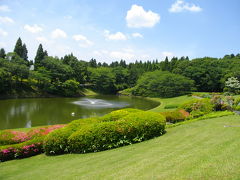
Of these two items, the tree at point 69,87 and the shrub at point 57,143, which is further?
the tree at point 69,87

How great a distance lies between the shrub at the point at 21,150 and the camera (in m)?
8.51

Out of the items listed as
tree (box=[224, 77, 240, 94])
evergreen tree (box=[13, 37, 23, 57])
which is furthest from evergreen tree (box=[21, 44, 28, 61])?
tree (box=[224, 77, 240, 94])

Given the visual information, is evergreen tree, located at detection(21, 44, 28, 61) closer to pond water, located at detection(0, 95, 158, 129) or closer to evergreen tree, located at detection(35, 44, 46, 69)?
evergreen tree, located at detection(35, 44, 46, 69)

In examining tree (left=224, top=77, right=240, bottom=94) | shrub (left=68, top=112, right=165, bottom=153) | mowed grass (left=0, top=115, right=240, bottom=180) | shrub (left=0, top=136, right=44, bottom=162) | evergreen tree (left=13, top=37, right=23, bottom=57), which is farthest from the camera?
evergreen tree (left=13, top=37, right=23, bottom=57)

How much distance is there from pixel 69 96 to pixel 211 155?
167ft

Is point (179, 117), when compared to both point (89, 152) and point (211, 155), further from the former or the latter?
point (211, 155)

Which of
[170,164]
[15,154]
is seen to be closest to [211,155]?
[170,164]

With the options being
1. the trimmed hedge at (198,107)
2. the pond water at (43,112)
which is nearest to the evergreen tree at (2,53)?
the pond water at (43,112)

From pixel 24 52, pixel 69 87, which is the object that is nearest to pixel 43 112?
pixel 69 87

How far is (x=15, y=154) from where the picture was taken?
865 centimetres

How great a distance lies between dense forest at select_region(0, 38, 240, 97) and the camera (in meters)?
45.2

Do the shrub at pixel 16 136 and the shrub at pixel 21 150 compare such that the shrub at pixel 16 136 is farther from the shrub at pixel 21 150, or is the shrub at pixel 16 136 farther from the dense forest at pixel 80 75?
the dense forest at pixel 80 75

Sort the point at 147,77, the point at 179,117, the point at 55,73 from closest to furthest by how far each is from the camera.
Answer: the point at 179,117 → the point at 55,73 → the point at 147,77

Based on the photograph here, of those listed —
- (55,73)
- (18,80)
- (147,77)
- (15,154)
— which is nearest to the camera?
(15,154)
